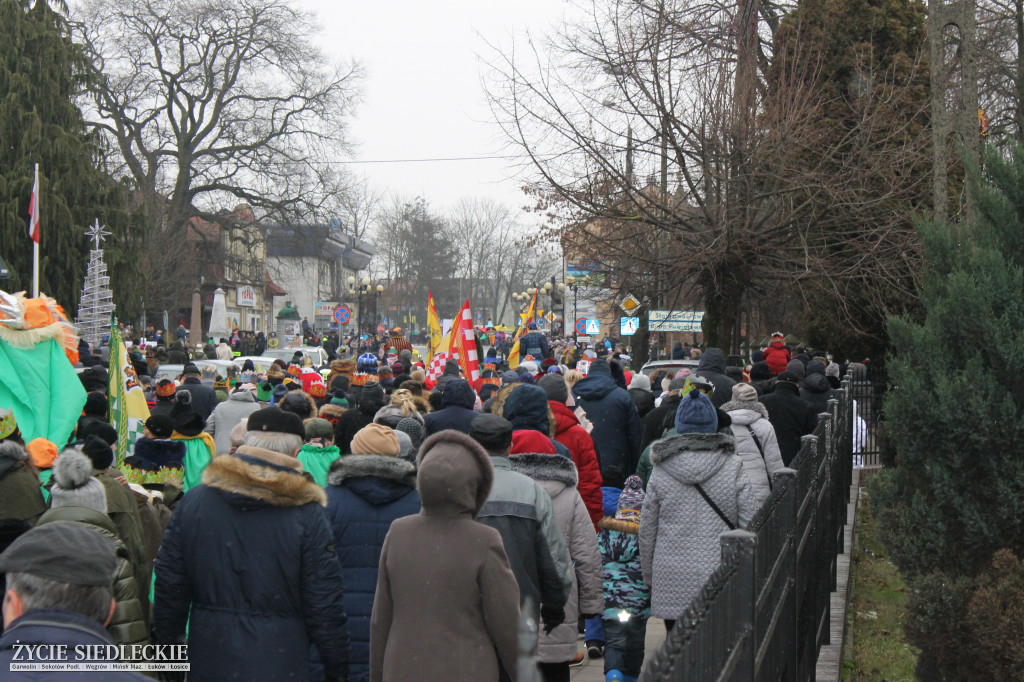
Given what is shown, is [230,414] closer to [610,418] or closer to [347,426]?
[347,426]

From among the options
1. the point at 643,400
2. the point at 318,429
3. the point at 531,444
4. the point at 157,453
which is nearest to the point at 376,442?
the point at 531,444

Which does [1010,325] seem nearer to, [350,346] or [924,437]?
[924,437]

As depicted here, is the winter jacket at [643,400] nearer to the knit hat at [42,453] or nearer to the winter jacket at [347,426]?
the winter jacket at [347,426]

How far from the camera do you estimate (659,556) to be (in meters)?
5.55

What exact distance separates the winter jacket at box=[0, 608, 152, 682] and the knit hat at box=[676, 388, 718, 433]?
380 cm

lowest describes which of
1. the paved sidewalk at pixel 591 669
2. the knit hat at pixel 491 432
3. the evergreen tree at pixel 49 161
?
the paved sidewalk at pixel 591 669

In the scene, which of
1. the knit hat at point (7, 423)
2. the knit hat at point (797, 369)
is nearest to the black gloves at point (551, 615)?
the knit hat at point (7, 423)

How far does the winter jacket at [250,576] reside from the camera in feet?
13.2

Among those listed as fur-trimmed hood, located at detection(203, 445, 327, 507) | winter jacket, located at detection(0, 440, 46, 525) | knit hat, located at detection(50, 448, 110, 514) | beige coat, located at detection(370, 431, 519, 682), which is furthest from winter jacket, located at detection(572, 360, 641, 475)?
beige coat, located at detection(370, 431, 519, 682)

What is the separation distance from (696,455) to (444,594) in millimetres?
2226

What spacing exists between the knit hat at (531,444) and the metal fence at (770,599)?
4.30ft

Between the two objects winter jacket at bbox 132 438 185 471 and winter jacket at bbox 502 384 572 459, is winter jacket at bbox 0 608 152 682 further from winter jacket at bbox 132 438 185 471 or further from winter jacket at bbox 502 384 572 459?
winter jacket at bbox 132 438 185 471

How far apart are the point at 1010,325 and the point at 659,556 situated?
2341 mm

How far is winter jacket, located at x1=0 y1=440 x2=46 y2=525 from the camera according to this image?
5.50m
